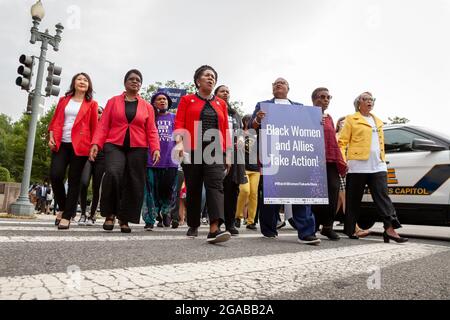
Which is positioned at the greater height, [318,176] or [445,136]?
[445,136]

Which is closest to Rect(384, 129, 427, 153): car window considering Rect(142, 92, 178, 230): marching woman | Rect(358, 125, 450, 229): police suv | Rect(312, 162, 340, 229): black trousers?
Rect(358, 125, 450, 229): police suv

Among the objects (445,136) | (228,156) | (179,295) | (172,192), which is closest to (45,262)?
(179,295)

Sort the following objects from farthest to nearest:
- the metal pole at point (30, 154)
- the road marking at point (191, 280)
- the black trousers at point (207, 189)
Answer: the metal pole at point (30, 154), the black trousers at point (207, 189), the road marking at point (191, 280)

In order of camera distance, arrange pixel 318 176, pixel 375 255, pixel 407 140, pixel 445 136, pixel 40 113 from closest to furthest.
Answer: pixel 375 255 < pixel 318 176 < pixel 445 136 < pixel 407 140 < pixel 40 113

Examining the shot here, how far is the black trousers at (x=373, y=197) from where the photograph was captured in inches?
188

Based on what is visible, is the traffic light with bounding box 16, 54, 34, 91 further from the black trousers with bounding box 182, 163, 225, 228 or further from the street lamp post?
the black trousers with bounding box 182, 163, 225, 228

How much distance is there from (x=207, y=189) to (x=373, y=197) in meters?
2.29

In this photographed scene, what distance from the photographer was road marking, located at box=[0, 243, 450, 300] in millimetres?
1555

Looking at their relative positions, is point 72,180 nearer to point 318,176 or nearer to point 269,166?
point 269,166

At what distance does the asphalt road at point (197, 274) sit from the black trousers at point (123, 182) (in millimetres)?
1434

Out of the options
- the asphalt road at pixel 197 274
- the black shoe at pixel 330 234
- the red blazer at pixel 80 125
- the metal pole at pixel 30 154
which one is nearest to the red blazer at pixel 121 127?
the red blazer at pixel 80 125

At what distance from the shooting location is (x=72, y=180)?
4.76 meters

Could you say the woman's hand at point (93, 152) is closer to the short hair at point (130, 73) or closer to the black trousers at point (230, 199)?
the short hair at point (130, 73)
